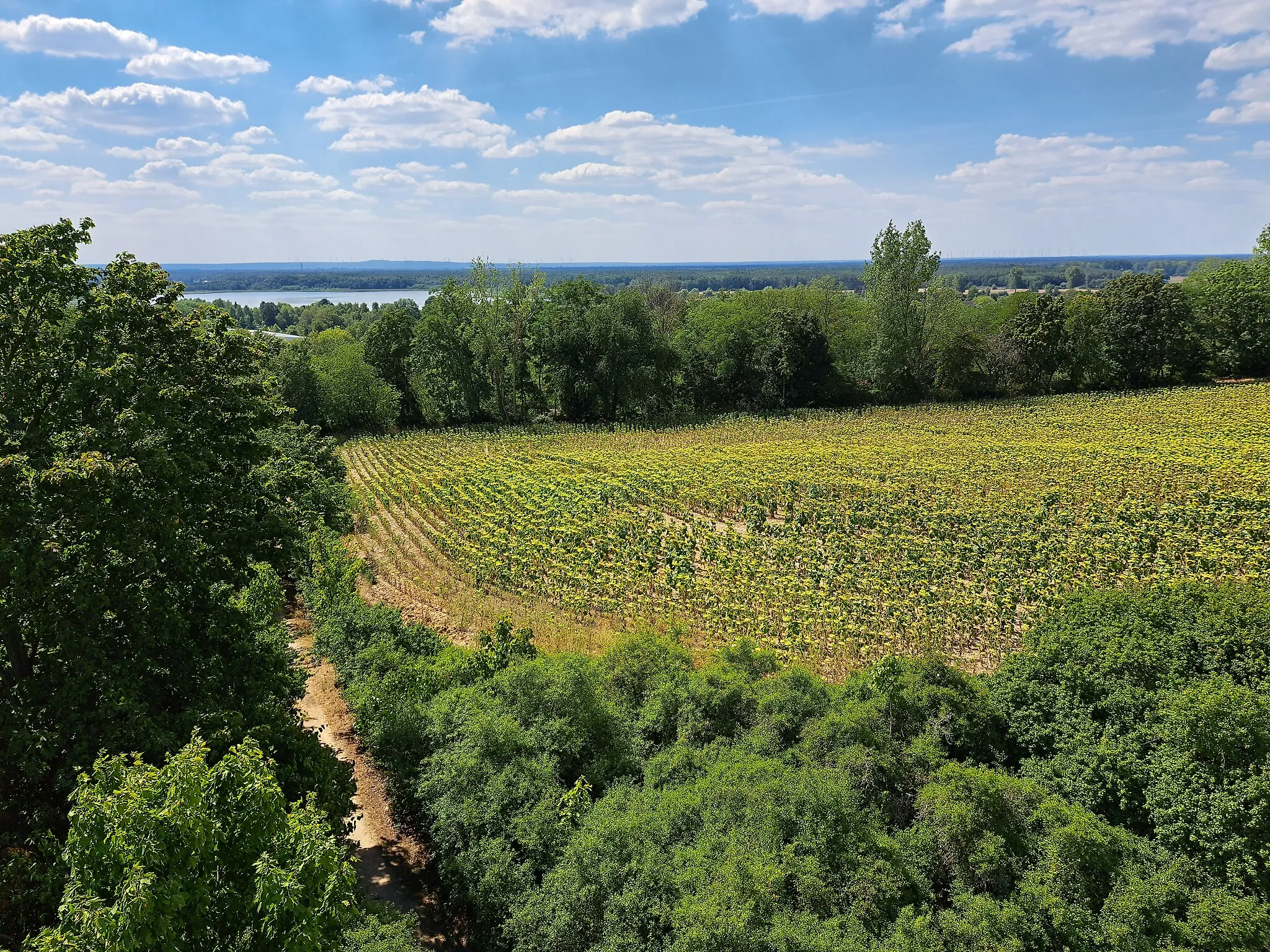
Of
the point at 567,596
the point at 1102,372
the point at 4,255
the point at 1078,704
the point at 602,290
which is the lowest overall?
the point at 567,596

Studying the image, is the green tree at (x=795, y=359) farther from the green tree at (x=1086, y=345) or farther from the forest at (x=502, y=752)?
the forest at (x=502, y=752)

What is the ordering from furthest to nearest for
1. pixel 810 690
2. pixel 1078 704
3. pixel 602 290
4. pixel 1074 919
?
1. pixel 602 290
2. pixel 810 690
3. pixel 1078 704
4. pixel 1074 919

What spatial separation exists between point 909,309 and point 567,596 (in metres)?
43.6

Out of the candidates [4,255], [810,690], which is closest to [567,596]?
[810,690]

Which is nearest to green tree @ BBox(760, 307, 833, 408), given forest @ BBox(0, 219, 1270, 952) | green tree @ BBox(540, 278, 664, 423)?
green tree @ BBox(540, 278, 664, 423)

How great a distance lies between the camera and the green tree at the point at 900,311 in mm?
52719

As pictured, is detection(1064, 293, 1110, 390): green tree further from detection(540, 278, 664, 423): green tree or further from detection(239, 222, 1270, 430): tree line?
detection(540, 278, 664, 423): green tree

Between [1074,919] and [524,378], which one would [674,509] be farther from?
[524,378]

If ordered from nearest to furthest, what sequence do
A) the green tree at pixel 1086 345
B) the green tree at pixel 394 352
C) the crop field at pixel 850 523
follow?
the crop field at pixel 850 523 → the green tree at pixel 1086 345 → the green tree at pixel 394 352

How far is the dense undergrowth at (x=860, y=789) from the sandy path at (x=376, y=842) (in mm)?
636

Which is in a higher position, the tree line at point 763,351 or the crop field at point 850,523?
the tree line at point 763,351

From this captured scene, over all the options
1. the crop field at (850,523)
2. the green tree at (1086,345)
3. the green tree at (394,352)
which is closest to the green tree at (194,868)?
the crop field at (850,523)

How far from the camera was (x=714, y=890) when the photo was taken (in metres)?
7.70

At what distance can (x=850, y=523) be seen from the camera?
26531mm
